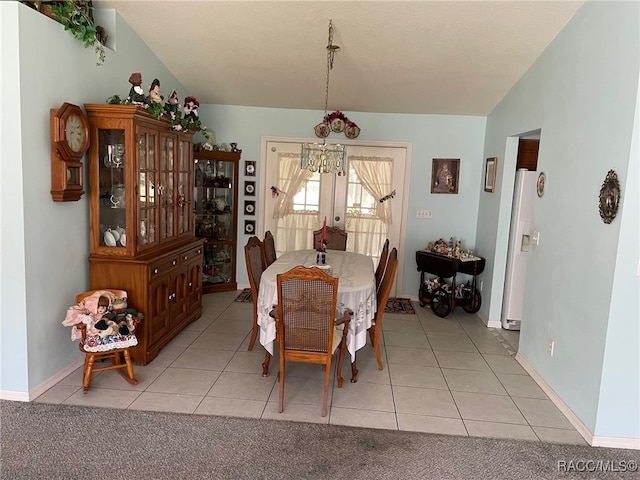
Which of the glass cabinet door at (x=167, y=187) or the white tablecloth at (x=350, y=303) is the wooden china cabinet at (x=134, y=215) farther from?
the white tablecloth at (x=350, y=303)

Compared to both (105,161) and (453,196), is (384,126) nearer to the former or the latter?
(453,196)

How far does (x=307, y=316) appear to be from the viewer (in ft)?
9.50

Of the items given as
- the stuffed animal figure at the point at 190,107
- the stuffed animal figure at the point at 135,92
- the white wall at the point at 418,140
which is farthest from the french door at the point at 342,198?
the stuffed animal figure at the point at 135,92

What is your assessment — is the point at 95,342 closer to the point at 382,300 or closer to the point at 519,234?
the point at 382,300

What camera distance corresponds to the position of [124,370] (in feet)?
11.4

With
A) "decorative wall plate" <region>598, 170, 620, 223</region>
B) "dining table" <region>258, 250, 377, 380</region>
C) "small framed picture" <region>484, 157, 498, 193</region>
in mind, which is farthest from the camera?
"small framed picture" <region>484, 157, 498, 193</region>

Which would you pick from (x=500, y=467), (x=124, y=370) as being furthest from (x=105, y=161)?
(x=500, y=467)

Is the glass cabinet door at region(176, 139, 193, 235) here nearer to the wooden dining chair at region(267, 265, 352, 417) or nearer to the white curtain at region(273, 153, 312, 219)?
the white curtain at region(273, 153, 312, 219)

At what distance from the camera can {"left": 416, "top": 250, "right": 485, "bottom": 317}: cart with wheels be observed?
5105 millimetres

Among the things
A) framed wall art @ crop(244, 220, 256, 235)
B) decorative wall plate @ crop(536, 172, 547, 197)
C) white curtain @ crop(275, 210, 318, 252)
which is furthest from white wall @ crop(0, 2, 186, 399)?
decorative wall plate @ crop(536, 172, 547, 197)

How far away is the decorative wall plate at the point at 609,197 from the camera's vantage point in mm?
2637

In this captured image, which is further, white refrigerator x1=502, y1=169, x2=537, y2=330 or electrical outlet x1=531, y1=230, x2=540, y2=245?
white refrigerator x1=502, y1=169, x2=537, y2=330

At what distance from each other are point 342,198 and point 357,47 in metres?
2.11

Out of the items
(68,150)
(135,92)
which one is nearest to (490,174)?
(135,92)
